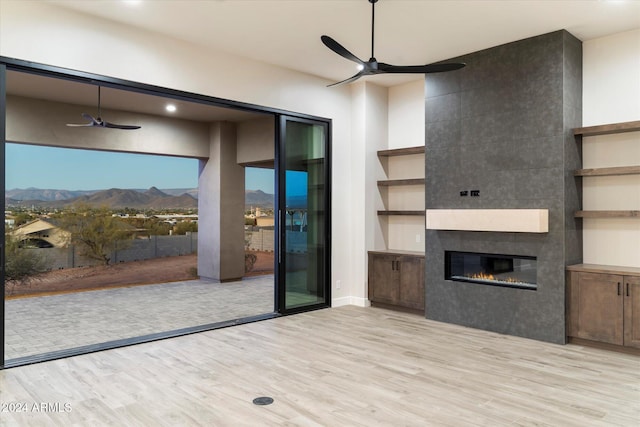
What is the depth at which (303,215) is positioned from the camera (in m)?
6.14

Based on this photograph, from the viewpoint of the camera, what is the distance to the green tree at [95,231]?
981cm

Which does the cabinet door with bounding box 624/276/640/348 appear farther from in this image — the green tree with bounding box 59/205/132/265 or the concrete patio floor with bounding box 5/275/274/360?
the green tree with bounding box 59/205/132/265

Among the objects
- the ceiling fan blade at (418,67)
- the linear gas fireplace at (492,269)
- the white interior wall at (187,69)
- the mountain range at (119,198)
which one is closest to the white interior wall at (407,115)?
the white interior wall at (187,69)

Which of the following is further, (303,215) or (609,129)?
(303,215)

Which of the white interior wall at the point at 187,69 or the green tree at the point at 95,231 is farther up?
the white interior wall at the point at 187,69

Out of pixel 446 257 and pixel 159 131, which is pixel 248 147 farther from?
pixel 446 257

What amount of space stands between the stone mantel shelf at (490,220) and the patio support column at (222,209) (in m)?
4.66

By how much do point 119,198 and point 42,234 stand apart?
183 cm

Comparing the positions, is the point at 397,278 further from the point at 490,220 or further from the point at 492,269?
the point at 490,220

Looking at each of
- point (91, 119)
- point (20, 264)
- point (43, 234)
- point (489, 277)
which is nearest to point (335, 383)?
point (489, 277)

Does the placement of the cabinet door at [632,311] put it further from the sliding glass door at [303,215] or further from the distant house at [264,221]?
the distant house at [264,221]

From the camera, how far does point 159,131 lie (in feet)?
28.2

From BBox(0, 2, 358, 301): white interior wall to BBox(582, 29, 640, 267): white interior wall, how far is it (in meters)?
2.78

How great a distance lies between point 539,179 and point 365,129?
2.47 metres
